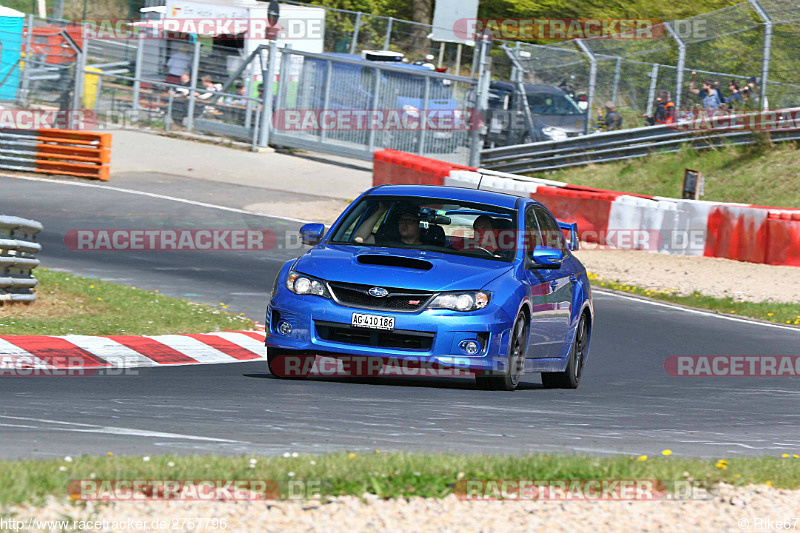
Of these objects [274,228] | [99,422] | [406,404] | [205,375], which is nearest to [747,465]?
[406,404]

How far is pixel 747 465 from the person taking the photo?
6.41 meters

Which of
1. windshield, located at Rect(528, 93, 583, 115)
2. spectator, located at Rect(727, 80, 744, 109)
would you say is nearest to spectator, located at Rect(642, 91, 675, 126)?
spectator, located at Rect(727, 80, 744, 109)

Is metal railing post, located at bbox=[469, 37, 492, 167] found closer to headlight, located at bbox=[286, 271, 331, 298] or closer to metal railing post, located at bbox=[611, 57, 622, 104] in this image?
metal railing post, located at bbox=[611, 57, 622, 104]

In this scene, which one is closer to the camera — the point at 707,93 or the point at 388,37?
the point at 707,93

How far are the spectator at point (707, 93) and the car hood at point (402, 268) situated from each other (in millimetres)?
18031

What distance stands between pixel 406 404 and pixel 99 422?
221 cm

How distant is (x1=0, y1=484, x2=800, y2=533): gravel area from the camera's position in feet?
15.4

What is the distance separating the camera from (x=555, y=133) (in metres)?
29.2

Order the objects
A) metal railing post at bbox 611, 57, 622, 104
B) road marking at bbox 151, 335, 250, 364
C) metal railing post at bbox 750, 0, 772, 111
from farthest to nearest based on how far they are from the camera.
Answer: metal railing post at bbox 611, 57, 622, 104 → metal railing post at bbox 750, 0, 772, 111 → road marking at bbox 151, 335, 250, 364

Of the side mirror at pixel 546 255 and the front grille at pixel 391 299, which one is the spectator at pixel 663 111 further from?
the front grille at pixel 391 299

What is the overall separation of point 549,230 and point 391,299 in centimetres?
248

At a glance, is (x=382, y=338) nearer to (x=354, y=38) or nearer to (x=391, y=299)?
(x=391, y=299)

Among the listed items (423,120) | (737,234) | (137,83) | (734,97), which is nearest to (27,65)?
(137,83)

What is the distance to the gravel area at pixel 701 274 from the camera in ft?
58.2
